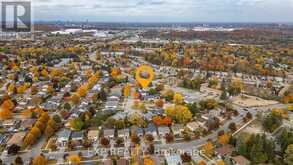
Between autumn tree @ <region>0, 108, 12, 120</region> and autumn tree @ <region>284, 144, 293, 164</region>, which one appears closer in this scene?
autumn tree @ <region>284, 144, 293, 164</region>

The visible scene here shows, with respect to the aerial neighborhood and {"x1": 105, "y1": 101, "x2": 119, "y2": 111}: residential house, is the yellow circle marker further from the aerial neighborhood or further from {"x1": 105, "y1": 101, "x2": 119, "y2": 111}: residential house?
{"x1": 105, "y1": 101, "x2": 119, "y2": 111}: residential house

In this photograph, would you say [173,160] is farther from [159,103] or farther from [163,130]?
[159,103]

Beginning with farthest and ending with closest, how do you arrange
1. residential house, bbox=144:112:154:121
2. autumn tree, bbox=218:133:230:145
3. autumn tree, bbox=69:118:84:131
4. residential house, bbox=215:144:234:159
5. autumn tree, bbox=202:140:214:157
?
residential house, bbox=144:112:154:121 < autumn tree, bbox=69:118:84:131 < autumn tree, bbox=218:133:230:145 < autumn tree, bbox=202:140:214:157 < residential house, bbox=215:144:234:159

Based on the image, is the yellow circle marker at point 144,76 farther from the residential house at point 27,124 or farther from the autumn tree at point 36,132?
the autumn tree at point 36,132

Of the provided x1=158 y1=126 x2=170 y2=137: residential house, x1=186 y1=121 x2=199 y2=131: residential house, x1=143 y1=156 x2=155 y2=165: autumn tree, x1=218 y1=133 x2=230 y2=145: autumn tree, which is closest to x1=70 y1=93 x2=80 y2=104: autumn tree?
x1=158 y1=126 x2=170 y2=137: residential house

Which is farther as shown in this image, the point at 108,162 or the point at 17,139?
the point at 17,139

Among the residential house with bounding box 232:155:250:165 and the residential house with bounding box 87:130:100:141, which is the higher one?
the residential house with bounding box 87:130:100:141

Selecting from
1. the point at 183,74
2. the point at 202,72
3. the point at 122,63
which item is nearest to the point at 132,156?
the point at 183,74

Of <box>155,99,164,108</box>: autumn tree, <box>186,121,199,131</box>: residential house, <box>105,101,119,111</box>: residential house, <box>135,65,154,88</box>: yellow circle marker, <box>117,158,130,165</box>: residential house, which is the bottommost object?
<box>117,158,130,165</box>: residential house

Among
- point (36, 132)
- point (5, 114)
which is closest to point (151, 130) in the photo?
point (36, 132)

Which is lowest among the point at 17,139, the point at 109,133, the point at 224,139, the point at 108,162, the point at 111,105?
the point at 108,162

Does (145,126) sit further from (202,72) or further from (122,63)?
(122,63)

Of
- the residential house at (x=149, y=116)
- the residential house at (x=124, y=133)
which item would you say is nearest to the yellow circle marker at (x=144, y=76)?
the residential house at (x=149, y=116)
